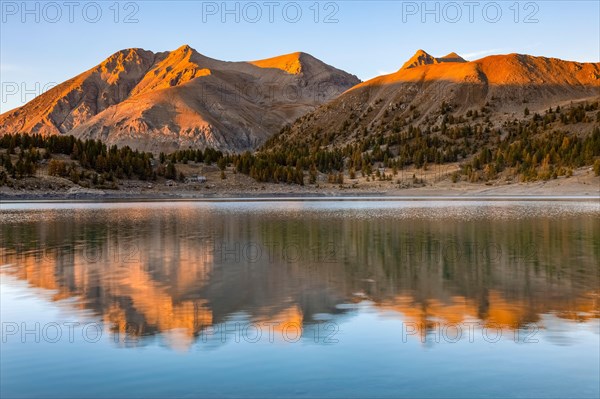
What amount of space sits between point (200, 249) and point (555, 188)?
96.4m

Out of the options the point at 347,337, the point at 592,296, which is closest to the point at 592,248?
the point at 592,296

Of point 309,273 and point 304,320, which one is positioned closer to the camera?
point 304,320

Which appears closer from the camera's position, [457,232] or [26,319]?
[26,319]

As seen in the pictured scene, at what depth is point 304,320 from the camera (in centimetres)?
1716

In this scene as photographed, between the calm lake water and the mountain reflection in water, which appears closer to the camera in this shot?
the calm lake water

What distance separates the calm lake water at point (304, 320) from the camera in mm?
12141

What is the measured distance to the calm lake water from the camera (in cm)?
1214

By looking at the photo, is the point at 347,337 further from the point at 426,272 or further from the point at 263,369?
the point at 426,272

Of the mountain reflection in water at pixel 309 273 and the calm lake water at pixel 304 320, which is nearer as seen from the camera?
the calm lake water at pixel 304 320

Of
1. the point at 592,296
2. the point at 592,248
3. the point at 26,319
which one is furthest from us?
the point at 592,248

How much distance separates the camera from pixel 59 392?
11.7 m

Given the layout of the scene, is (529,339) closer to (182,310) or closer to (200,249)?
(182,310)

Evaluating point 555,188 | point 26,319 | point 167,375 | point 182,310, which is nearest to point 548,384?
point 167,375

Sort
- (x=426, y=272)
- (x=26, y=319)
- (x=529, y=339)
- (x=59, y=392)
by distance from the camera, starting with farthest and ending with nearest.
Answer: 1. (x=426, y=272)
2. (x=26, y=319)
3. (x=529, y=339)
4. (x=59, y=392)
